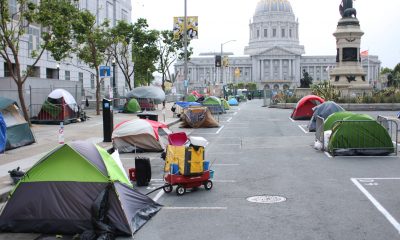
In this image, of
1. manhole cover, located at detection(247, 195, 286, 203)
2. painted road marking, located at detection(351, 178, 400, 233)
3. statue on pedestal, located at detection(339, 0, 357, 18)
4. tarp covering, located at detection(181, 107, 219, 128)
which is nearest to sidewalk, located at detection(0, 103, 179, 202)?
tarp covering, located at detection(181, 107, 219, 128)

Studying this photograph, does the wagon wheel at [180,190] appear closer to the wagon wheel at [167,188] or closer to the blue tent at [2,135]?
the wagon wheel at [167,188]

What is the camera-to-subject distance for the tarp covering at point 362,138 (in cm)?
1675

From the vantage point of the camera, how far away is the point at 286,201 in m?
10.4

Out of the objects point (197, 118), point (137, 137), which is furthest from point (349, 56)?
point (137, 137)

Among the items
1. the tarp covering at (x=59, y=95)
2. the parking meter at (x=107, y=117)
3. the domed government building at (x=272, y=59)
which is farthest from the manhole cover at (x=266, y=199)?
the domed government building at (x=272, y=59)

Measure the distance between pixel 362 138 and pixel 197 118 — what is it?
13978 millimetres

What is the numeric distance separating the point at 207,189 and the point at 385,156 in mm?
7345

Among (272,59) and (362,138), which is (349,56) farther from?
(272,59)

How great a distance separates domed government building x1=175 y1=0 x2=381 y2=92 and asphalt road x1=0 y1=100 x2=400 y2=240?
524 ft

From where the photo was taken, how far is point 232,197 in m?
10.9

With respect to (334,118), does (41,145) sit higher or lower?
lower

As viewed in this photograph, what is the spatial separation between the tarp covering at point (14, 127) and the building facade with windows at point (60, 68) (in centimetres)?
→ 708

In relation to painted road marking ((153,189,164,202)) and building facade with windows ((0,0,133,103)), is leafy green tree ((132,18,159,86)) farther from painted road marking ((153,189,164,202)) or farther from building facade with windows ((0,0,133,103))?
painted road marking ((153,189,164,202))

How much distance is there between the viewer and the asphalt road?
27.4ft
